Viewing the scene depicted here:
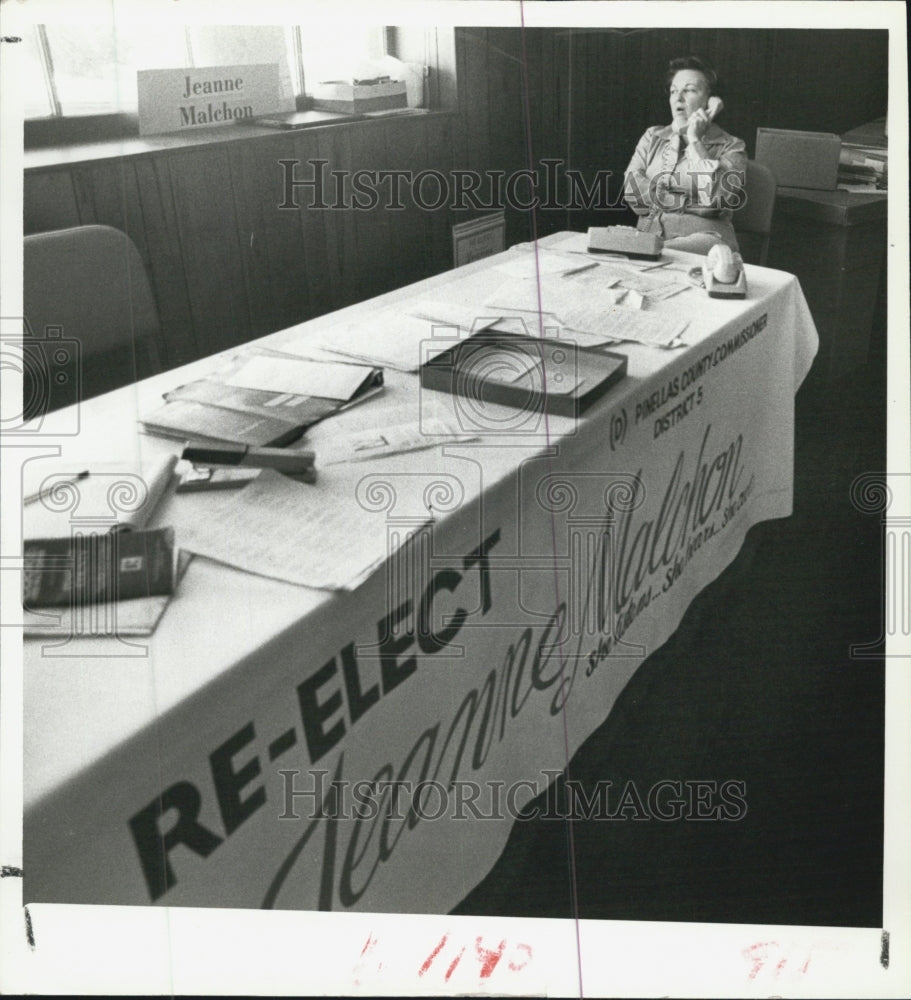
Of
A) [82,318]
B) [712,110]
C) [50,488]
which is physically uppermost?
[712,110]

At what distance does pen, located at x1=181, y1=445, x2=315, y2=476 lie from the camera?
0.96 metres

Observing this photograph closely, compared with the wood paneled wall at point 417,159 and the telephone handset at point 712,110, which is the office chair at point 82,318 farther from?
the telephone handset at point 712,110

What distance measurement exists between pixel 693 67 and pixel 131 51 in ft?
2.20

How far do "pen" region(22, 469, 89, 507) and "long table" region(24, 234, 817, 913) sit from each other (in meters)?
0.04

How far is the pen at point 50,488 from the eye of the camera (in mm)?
958

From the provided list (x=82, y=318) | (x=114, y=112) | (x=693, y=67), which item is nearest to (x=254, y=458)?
(x=82, y=318)

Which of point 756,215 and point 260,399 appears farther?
point 756,215

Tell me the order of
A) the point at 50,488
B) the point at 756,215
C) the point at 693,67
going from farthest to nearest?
the point at 756,215, the point at 693,67, the point at 50,488

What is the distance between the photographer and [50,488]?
0.96 m

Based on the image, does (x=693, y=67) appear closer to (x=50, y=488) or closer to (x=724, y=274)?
(x=724, y=274)

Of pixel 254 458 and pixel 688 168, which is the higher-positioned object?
pixel 688 168

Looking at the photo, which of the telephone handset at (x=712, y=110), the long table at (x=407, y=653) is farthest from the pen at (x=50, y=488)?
the telephone handset at (x=712, y=110)

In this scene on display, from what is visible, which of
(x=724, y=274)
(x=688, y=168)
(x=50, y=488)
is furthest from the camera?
(x=724, y=274)

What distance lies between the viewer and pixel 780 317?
1.54 metres
